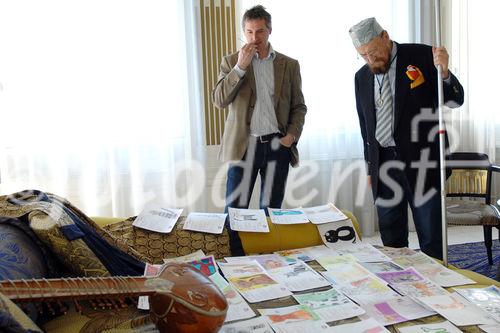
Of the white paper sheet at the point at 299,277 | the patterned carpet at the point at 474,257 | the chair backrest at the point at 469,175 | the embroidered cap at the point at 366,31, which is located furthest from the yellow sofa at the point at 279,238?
the chair backrest at the point at 469,175

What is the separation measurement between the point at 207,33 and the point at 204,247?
189 centimetres

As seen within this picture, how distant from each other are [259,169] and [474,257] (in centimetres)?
157

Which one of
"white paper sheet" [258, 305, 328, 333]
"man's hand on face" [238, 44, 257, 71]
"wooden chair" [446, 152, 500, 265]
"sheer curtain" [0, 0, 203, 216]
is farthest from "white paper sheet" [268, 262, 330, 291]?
"sheer curtain" [0, 0, 203, 216]

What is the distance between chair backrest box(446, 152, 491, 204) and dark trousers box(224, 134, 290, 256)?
4.10 feet

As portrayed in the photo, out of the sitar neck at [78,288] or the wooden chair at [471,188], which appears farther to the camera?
the wooden chair at [471,188]

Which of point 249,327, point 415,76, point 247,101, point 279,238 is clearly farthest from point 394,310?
point 247,101

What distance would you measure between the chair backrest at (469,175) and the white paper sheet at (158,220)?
199cm

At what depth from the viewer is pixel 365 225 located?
4051 mm

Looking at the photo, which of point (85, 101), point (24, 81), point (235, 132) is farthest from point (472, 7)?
point (24, 81)

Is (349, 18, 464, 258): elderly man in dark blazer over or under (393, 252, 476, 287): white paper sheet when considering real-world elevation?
over

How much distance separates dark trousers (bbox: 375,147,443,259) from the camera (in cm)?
244

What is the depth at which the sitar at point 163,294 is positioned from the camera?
4.20 ft

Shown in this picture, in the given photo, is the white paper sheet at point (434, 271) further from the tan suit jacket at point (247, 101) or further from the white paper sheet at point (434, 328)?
the tan suit jacket at point (247, 101)

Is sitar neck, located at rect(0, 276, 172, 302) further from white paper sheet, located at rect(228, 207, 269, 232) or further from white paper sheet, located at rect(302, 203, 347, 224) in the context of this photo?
white paper sheet, located at rect(302, 203, 347, 224)
